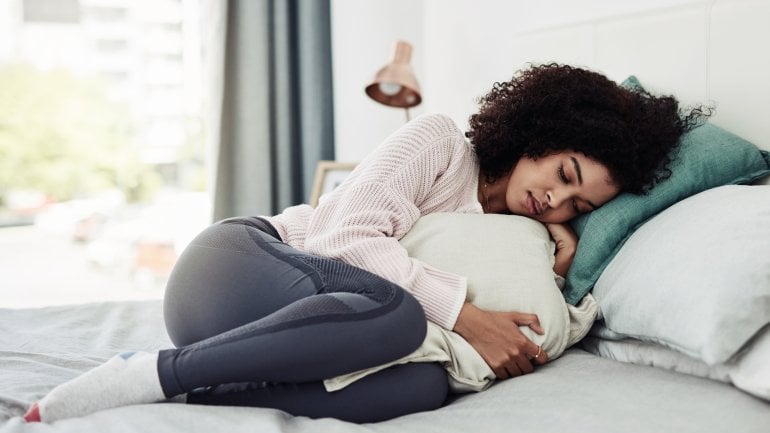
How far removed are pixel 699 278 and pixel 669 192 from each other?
36cm

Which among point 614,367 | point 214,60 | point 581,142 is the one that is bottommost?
point 614,367

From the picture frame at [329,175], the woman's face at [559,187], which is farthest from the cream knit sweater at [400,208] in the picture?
the picture frame at [329,175]

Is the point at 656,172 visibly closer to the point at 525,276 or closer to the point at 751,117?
the point at 751,117

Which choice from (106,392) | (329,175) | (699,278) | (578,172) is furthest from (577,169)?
(329,175)

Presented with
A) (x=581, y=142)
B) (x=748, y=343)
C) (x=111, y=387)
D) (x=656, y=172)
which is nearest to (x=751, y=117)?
(x=656, y=172)

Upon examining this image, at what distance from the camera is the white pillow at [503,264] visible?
1.17 m

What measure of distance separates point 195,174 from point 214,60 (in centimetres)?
65

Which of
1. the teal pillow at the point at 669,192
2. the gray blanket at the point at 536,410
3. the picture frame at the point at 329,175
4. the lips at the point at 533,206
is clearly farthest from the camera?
the picture frame at the point at 329,175

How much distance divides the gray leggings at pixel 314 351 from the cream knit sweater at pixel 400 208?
9 cm

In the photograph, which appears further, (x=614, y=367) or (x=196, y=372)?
(x=614, y=367)

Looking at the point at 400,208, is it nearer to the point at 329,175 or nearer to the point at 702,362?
the point at 702,362

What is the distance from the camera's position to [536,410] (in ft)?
3.10

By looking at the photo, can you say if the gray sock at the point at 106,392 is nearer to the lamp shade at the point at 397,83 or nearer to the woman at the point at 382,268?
the woman at the point at 382,268

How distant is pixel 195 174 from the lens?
3320 millimetres
